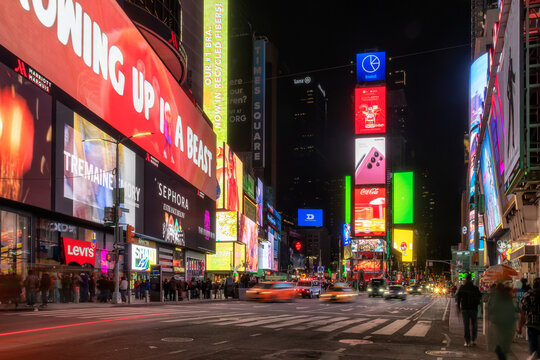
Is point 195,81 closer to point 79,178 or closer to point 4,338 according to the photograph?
point 79,178

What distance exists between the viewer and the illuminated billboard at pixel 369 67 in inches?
5482

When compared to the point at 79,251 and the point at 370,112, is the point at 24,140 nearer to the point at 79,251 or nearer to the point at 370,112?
the point at 79,251

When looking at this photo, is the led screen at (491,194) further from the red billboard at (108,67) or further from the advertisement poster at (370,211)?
the advertisement poster at (370,211)

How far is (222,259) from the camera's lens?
253ft

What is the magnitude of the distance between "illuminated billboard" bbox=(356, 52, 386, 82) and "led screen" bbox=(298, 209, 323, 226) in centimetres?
6811

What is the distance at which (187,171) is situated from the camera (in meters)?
53.3

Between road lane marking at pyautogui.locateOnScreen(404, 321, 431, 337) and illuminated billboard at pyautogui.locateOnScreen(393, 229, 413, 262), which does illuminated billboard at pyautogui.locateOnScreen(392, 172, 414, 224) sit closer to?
illuminated billboard at pyautogui.locateOnScreen(393, 229, 413, 262)

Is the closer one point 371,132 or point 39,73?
point 39,73

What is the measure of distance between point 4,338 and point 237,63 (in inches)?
2738

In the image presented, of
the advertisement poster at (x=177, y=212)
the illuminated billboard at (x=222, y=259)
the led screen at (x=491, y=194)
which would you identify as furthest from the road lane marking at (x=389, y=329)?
the illuminated billboard at (x=222, y=259)

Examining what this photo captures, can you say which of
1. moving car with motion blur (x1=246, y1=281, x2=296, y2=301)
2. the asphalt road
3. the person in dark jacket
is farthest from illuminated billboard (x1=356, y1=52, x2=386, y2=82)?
the person in dark jacket

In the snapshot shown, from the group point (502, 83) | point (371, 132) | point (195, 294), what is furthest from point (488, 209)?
point (371, 132)

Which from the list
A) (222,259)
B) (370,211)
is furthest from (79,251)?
(370,211)

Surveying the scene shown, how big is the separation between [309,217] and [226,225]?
121 m
